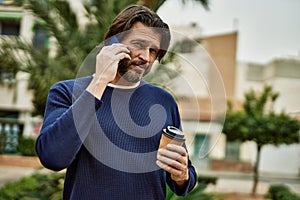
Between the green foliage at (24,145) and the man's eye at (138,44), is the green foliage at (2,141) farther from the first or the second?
the man's eye at (138,44)

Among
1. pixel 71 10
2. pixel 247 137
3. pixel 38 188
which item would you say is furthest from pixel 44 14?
pixel 247 137

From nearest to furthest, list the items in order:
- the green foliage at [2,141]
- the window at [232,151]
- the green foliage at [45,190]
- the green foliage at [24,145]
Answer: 1. the green foliage at [45,190]
2. the green foliage at [24,145]
3. the green foliage at [2,141]
4. the window at [232,151]

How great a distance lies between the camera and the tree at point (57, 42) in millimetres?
4719

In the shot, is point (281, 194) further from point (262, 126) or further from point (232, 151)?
point (232, 151)

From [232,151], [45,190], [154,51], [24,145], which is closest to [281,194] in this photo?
[45,190]

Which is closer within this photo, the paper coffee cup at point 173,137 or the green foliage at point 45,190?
the paper coffee cup at point 173,137

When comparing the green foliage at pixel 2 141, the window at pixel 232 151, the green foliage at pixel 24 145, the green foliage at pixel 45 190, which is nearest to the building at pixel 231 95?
the window at pixel 232 151

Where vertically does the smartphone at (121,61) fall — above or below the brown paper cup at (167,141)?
above

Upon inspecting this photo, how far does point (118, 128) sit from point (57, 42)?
437 centimetres

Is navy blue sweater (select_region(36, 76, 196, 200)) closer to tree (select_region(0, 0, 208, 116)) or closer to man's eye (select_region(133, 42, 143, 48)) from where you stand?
man's eye (select_region(133, 42, 143, 48))

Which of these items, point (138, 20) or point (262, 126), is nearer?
point (138, 20)

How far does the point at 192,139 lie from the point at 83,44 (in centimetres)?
369

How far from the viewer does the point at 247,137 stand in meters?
10.4

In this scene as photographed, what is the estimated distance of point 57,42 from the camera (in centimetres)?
525
